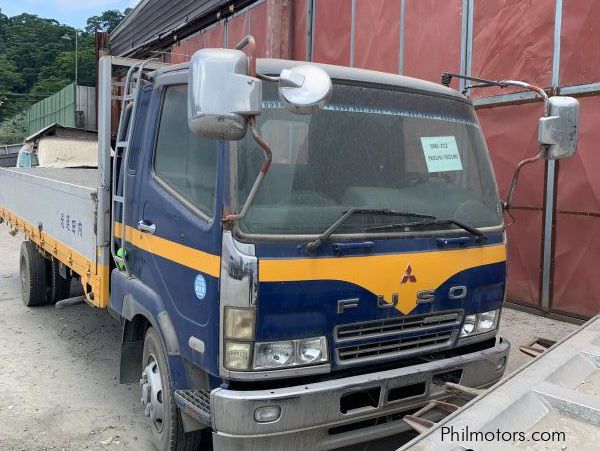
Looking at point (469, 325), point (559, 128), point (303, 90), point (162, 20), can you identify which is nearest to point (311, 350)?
point (469, 325)

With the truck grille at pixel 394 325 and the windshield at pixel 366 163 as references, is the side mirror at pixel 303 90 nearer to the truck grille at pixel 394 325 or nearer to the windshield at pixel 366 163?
the windshield at pixel 366 163

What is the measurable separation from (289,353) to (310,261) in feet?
→ 1.46

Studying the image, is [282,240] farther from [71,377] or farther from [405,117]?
[71,377]

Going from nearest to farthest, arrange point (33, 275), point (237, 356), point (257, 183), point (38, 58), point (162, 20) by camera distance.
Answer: point (257, 183) < point (237, 356) < point (33, 275) < point (162, 20) < point (38, 58)

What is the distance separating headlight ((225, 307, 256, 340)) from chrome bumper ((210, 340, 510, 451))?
26cm

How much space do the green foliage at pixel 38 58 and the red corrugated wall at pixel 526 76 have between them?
49133 mm

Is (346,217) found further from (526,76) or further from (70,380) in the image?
(526,76)

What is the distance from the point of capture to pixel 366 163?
313 centimetres

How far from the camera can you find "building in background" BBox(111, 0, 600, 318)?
6.19 meters

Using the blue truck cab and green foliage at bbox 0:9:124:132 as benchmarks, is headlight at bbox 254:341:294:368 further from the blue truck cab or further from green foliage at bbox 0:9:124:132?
green foliage at bbox 0:9:124:132

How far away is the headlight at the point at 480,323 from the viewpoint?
3.36 metres

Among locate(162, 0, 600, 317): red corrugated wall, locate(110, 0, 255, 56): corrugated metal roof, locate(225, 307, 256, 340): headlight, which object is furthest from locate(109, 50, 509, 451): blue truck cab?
locate(110, 0, 255, 56): corrugated metal roof

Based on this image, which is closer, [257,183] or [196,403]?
[257,183]

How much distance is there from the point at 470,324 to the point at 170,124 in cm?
210
